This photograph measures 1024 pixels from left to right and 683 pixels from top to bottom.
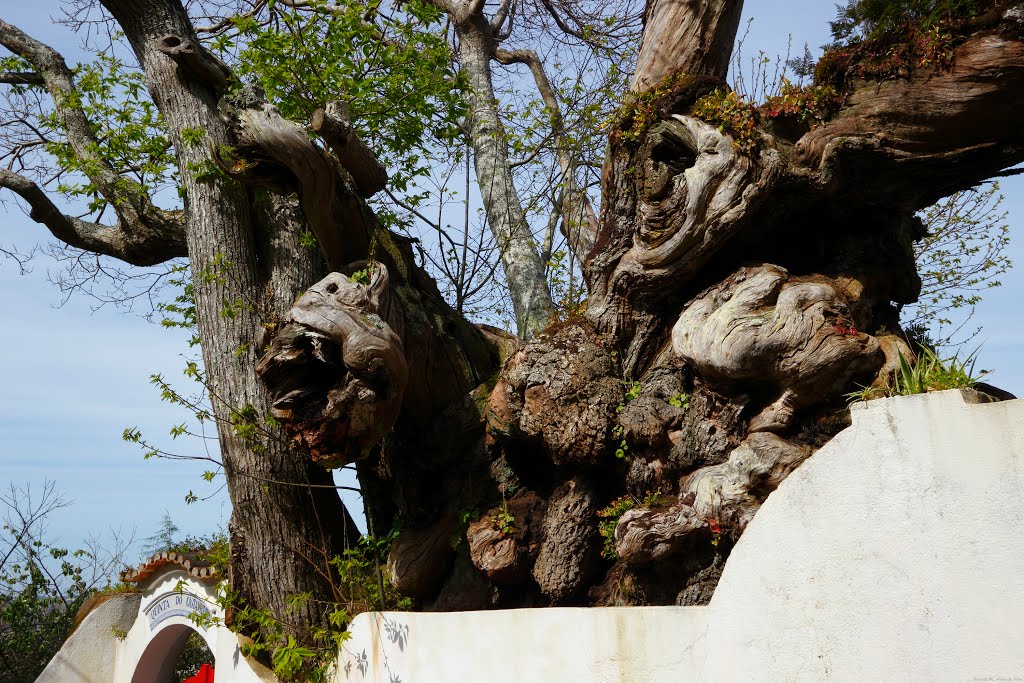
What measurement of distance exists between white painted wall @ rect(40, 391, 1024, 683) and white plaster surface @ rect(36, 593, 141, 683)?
27.4 ft

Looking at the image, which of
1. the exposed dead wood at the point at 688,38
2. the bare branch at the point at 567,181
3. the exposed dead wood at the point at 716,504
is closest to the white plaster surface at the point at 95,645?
the bare branch at the point at 567,181

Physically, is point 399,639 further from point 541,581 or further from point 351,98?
point 351,98

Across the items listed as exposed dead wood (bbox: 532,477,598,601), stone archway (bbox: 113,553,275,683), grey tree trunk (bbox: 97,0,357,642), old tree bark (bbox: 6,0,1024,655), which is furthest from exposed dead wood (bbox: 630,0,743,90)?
stone archway (bbox: 113,553,275,683)

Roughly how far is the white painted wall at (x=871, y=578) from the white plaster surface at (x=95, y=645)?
8.35 metres

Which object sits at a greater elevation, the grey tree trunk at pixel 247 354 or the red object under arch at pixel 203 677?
the grey tree trunk at pixel 247 354

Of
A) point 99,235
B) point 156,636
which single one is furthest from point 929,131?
point 156,636

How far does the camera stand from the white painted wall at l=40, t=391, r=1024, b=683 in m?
3.41

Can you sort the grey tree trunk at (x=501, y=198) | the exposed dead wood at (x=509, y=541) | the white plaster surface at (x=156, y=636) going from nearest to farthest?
the exposed dead wood at (x=509, y=541)
the white plaster surface at (x=156, y=636)
the grey tree trunk at (x=501, y=198)

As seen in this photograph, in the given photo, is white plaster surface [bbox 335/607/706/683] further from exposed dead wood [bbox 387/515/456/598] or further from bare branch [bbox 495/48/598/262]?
bare branch [bbox 495/48/598/262]

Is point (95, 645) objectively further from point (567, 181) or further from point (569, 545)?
point (567, 181)

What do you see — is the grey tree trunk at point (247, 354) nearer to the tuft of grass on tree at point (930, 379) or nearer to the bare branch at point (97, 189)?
the bare branch at point (97, 189)

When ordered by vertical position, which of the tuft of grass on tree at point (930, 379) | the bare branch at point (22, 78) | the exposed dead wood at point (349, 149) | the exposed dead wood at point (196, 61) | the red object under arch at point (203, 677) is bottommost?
the red object under arch at point (203, 677)

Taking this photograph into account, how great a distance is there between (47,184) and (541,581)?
8928mm

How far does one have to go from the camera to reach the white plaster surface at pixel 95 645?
1047cm
